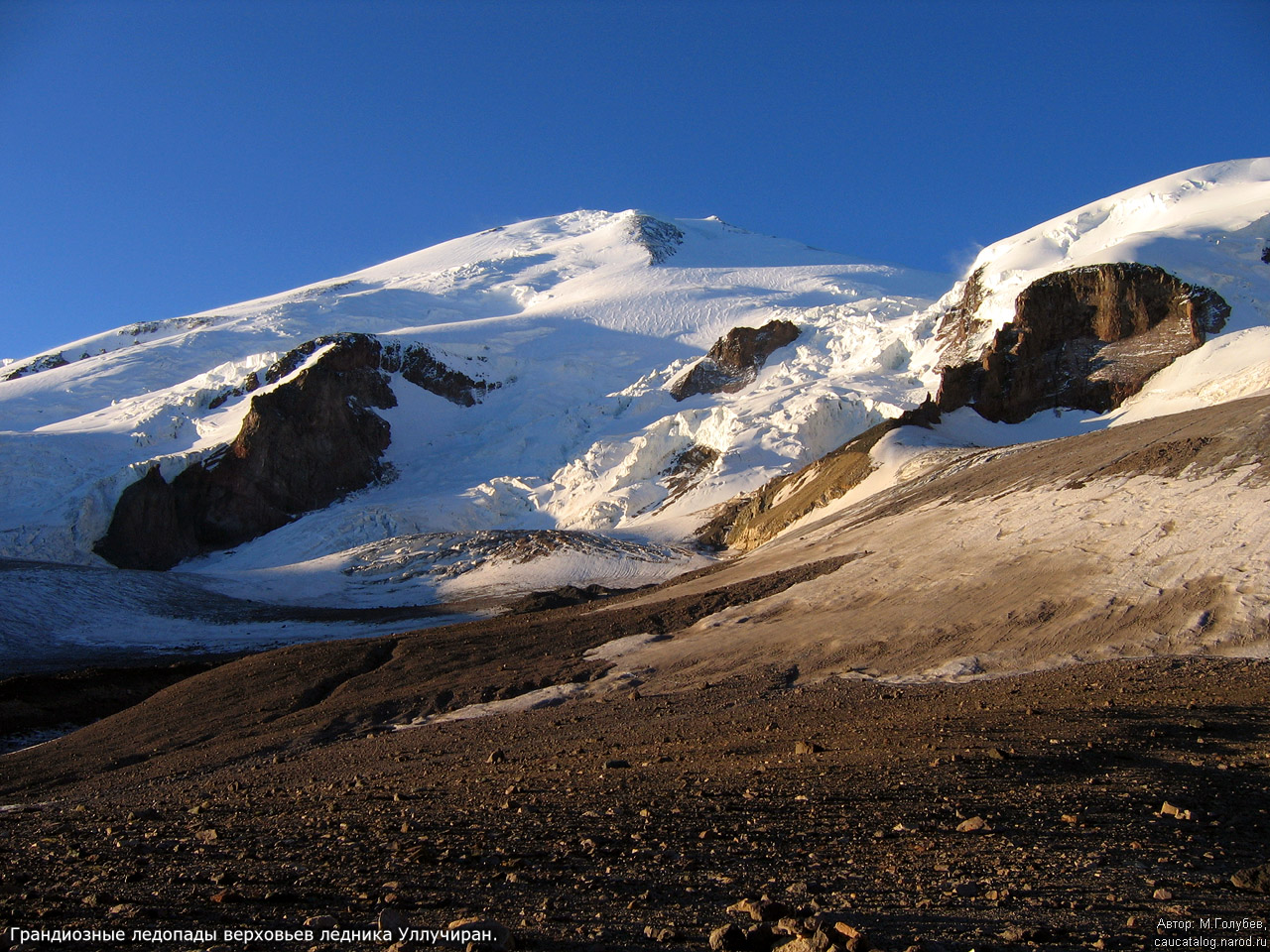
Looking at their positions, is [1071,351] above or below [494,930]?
above

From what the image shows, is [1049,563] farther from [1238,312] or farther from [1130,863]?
[1238,312]

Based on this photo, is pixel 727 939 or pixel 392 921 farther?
pixel 392 921

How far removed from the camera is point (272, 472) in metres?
72.9

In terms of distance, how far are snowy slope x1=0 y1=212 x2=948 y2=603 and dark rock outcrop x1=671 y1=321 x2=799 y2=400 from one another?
1535 millimetres

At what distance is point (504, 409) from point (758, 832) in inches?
3129

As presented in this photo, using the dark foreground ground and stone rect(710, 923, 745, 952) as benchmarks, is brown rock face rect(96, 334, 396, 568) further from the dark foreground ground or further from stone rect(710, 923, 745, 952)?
stone rect(710, 923, 745, 952)

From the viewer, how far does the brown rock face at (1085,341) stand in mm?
54406

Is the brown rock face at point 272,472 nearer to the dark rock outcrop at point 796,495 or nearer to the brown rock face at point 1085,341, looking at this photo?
the dark rock outcrop at point 796,495

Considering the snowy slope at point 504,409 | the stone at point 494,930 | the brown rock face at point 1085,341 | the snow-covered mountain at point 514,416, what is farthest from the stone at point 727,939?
the brown rock face at point 1085,341

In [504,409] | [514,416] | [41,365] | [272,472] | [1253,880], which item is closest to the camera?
[1253,880]

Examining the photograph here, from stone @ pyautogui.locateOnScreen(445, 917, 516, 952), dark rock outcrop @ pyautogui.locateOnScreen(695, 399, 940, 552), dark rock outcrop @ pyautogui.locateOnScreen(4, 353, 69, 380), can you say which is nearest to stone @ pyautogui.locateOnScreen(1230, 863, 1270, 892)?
stone @ pyautogui.locateOnScreen(445, 917, 516, 952)

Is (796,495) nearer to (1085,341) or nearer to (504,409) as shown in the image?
(1085,341)

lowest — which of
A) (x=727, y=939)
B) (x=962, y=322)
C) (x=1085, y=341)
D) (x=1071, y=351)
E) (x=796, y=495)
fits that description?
(x=727, y=939)

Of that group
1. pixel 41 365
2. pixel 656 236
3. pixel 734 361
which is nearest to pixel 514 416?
pixel 734 361
